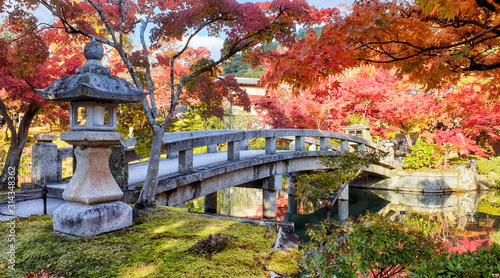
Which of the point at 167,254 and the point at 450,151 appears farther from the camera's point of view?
the point at 450,151

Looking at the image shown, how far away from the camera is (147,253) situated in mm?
3053

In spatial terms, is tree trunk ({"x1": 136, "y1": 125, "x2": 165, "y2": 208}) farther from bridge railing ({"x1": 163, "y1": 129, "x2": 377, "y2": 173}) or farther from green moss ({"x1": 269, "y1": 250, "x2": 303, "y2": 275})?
green moss ({"x1": 269, "y1": 250, "x2": 303, "y2": 275})

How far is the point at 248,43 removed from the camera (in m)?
5.25

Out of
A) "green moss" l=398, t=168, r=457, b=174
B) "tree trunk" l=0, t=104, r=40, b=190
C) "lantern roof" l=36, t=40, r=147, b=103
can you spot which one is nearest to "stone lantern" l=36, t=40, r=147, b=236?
"lantern roof" l=36, t=40, r=147, b=103

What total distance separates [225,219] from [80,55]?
6444 millimetres

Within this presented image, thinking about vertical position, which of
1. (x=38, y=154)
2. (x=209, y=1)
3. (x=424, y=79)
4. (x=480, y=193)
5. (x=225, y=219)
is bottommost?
(x=480, y=193)

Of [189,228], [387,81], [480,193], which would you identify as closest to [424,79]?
[189,228]

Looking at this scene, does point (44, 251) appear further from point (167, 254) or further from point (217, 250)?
point (217, 250)

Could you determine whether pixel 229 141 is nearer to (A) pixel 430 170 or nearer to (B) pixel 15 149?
(B) pixel 15 149

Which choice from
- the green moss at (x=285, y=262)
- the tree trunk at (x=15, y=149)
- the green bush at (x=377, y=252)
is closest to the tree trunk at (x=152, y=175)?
the green moss at (x=285, y=262)

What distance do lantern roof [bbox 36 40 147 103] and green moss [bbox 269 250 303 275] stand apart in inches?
96.1

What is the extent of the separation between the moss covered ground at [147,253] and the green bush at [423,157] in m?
13.4

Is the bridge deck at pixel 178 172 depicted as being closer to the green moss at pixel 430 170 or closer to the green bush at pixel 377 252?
the green bush at pixel 377 252

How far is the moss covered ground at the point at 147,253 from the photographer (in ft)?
8.80
